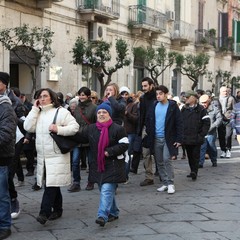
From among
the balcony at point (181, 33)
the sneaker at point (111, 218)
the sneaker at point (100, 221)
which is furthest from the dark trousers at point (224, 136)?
the balcony at point (181, 33)

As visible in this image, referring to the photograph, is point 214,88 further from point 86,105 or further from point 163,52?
point 86,105

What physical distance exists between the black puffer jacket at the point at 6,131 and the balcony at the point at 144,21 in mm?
17782

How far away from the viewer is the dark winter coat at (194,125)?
918cm

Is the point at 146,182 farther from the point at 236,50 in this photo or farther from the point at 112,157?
the point at 236,50

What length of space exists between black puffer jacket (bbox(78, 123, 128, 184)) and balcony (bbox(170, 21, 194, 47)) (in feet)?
70.1

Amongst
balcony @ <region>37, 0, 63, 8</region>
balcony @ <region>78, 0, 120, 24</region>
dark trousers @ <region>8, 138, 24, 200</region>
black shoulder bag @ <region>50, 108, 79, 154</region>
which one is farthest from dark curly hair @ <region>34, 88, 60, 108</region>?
Result: balcony @ <region>78, 0, 120, 24</region>

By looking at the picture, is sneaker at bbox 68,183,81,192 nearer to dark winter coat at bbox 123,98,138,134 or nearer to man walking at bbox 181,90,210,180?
dark winter coat at bbox 123,98,138,134

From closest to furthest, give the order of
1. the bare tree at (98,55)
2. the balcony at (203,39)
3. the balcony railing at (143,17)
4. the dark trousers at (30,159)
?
the dark trousers at (30,159)
the bare tree at (98,55)
the balcony railing at (143,17)
the balcony at (203,39)

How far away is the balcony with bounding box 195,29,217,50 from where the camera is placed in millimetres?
29797

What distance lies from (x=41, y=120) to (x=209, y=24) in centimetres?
2779

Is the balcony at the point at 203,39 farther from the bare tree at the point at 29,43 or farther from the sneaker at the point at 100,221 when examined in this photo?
the sneaker at the point at 100,221

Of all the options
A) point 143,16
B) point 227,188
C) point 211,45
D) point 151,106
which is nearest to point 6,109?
point 151,106

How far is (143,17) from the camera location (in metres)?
23.1

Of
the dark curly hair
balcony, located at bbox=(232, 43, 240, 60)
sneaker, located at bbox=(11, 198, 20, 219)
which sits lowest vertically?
sneaker, located at bbox=(11, 198, 20, 219)
